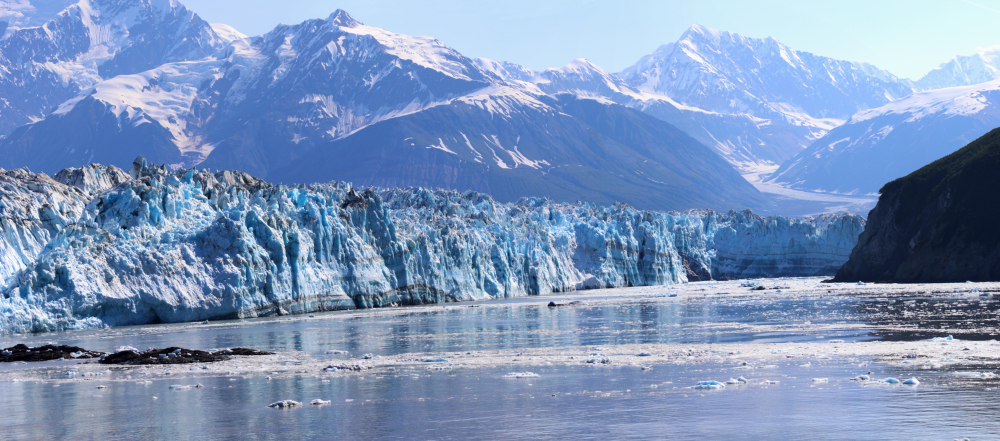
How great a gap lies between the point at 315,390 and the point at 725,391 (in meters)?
13.3

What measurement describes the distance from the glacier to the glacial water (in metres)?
13.3

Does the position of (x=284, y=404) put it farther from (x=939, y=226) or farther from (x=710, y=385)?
(x=939, y=226)

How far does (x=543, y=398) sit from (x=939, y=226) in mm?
77018

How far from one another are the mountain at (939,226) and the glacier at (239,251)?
35.6 m

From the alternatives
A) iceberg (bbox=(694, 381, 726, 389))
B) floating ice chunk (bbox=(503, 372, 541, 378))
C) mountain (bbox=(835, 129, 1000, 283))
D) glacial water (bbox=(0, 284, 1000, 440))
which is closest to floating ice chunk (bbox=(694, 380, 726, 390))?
iceberg (bbox=(694, 381, 726, 389))

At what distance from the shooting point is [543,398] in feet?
91.4

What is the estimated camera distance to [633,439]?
2161 cm

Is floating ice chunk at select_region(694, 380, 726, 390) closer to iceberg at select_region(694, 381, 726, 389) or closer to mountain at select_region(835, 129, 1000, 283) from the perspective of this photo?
iceberg at select_region(694, 381, 726, 389)

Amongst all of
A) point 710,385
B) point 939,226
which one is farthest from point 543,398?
point 939,226

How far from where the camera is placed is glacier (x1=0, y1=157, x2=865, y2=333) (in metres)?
61.5

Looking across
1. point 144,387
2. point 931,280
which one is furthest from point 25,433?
point 931,280

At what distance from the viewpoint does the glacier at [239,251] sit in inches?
2422

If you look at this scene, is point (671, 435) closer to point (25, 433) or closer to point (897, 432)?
point (897, 432)

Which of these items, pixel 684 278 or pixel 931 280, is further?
pixel 684 278
